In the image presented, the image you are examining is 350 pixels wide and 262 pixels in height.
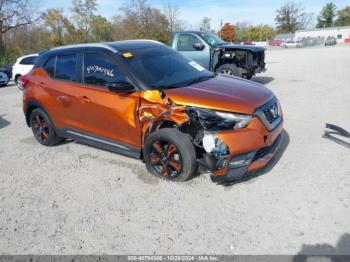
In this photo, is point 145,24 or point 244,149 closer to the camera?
point 244,149

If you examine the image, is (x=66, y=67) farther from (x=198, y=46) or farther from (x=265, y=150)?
(x=198, y=46)

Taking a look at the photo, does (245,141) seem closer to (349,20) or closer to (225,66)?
(225,66)

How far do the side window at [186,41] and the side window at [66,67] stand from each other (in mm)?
6962

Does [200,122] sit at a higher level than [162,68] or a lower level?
lower

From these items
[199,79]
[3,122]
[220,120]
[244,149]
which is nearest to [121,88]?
[199,79]

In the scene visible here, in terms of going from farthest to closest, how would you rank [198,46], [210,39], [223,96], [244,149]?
[210,39] < [198,46] < [223,96] < [244,149]

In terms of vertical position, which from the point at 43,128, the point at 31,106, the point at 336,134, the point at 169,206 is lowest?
the point at 169,206

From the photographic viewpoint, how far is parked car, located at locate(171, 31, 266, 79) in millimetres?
10985

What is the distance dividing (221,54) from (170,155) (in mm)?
7803

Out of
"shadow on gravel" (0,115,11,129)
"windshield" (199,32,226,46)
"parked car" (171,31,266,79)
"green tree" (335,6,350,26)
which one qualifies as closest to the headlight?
"shadow on gravel" (0,115,11,129)

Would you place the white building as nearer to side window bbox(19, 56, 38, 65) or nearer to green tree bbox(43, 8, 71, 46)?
green tree bbox(43, 8, 71, 46)

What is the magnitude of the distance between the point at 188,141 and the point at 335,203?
1.77 metres

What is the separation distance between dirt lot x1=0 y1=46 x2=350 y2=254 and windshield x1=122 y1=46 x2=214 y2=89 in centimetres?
131

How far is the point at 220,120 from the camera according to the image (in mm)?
3822
